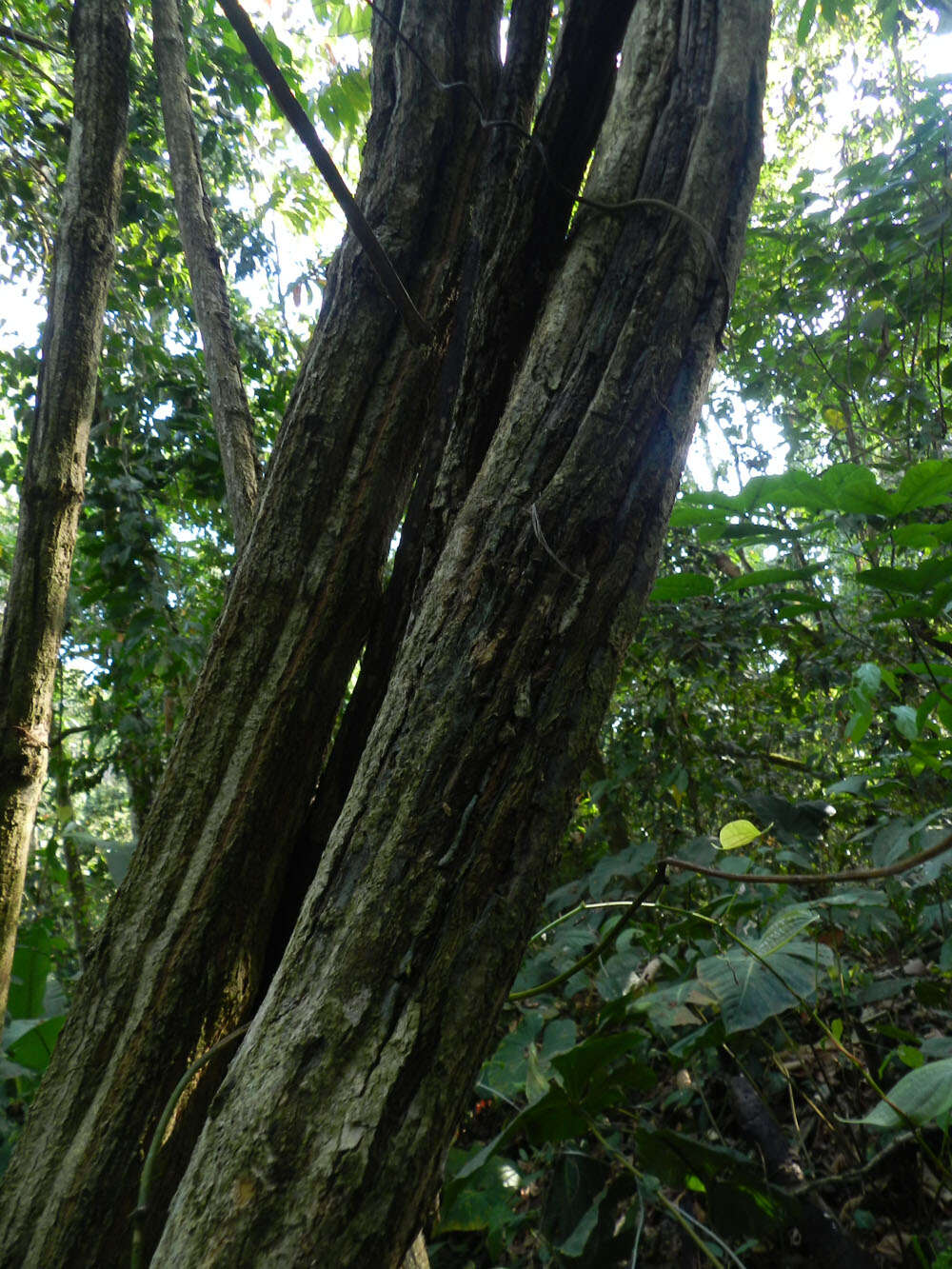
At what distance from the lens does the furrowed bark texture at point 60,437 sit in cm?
135

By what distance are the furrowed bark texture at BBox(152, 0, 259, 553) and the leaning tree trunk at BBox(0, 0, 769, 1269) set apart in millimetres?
404

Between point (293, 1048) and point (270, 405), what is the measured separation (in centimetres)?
276

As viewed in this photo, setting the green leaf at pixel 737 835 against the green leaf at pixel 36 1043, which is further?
the green leaf at pixel 36 1043

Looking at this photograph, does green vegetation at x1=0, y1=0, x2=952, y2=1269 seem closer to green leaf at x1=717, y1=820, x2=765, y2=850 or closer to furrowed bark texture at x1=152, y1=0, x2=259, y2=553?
green leaf at x1=717, y1=820, x2=765, y2=850

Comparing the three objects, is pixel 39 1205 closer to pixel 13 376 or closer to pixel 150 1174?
pixel 150 1174

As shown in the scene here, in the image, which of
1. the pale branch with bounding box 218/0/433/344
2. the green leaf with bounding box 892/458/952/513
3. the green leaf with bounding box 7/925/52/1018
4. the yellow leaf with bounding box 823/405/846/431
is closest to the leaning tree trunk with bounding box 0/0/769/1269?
the pale branch with bounding box 218/0/433/344

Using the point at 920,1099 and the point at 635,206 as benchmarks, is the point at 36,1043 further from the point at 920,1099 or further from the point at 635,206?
the point at 635,206

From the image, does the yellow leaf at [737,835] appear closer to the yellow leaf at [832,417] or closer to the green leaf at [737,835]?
the green leaf at [737,835]

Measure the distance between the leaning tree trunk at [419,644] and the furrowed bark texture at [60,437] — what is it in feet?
1.41

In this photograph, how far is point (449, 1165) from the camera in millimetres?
1267

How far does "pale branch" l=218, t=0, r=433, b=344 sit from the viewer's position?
85 centimetres

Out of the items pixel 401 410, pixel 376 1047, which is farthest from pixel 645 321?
pixel 376 1047

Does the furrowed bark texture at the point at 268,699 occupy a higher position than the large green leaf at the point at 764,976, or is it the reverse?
the furrowed bark texture at the point at 268,699

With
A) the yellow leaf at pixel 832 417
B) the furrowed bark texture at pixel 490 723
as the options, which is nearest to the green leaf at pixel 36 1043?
the furrowed bark texture at pixel 490 723
